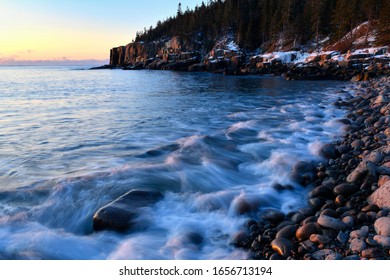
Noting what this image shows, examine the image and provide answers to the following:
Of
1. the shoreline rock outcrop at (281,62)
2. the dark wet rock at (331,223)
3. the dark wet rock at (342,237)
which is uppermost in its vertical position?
the shoreline rock outcrop at (281,62)

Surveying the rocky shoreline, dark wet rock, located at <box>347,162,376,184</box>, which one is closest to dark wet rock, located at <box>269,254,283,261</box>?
the rocky shoreline

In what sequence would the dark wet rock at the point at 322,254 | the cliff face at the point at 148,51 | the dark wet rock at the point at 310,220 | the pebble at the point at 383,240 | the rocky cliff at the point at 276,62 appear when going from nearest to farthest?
the pebble at the point at 383,240 → the dark wet rock at the point at 322,254 → the dark wet rock at the point at 310,220 → the rocky cliff at the point at 276,62 → the cliff face at the point at 148,51

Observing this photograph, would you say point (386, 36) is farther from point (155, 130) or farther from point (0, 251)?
point (0, 251)

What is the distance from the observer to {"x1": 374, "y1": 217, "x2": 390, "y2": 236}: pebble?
13.0ft

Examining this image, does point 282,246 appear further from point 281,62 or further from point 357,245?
point 281,62

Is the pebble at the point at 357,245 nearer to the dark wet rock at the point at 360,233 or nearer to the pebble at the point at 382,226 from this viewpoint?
the dark wet rock at the point at 360,233

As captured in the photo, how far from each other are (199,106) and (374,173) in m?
14.6

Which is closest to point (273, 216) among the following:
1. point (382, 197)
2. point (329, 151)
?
point (382, 197)

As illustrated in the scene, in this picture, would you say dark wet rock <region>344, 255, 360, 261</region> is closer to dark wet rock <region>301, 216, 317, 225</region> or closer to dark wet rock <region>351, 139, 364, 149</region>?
dark wet rock <region>301, 216, 317, 225</region>

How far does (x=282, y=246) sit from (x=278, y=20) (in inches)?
3025

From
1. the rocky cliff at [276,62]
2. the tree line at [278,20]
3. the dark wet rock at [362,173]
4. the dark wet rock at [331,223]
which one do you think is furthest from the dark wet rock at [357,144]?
the tree line at [278,20]

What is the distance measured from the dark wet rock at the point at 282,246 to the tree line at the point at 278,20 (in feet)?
156

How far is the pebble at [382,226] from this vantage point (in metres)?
3.96

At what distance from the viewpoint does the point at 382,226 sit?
4.05 meters
